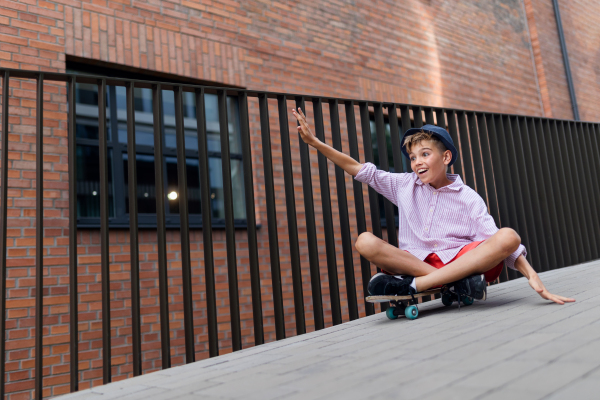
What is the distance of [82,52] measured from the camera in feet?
14.9

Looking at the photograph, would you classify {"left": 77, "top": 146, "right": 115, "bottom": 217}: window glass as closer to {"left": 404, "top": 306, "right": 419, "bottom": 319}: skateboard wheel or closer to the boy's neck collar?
the boy's neck collar

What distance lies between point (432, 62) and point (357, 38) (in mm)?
1551

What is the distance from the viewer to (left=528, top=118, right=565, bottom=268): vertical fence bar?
4.65m

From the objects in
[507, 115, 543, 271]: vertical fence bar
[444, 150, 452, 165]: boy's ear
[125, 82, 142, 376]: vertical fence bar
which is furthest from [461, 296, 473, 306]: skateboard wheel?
[125, 82, 142, 376]: vertical fence bar

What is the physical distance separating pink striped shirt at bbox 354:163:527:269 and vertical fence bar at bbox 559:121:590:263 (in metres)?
2.43

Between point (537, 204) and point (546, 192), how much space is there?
0.82 feet

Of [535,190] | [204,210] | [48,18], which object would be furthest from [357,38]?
[204,210]

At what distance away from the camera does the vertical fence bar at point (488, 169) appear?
13.8 feet

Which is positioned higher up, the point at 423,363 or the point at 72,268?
the point at 72,268

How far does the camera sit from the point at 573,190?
508cm

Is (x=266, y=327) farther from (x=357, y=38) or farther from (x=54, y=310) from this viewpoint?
(x=357, y=38)

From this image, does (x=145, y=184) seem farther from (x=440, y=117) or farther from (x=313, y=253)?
(x=440, y=117)

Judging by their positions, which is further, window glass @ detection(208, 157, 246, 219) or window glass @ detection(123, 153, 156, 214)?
window glass @ detection(208, 157, 246, 219)

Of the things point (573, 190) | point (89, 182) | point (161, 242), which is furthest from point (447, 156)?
point (89, 182)
